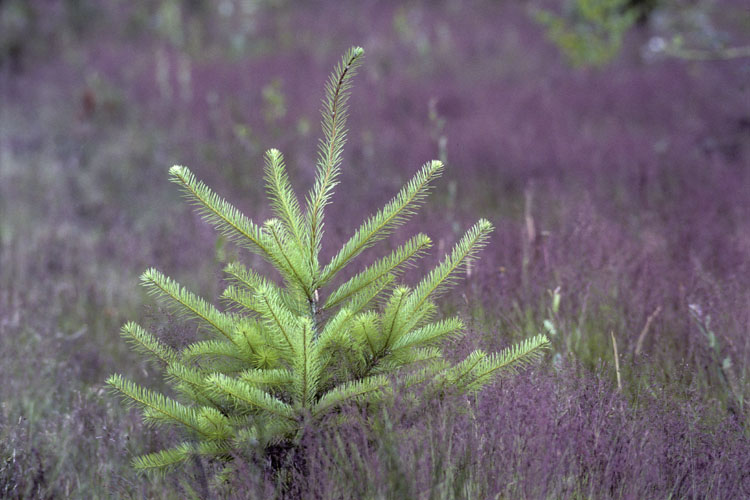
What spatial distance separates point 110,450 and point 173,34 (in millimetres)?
10127

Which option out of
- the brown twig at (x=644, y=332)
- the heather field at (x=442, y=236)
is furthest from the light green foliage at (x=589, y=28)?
the brown twig at (x=644, y=332)

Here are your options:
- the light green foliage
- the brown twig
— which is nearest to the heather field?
the brown twig

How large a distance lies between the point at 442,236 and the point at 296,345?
180cm

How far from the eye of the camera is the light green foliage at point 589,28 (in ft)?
20.9

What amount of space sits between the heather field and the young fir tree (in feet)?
0.29

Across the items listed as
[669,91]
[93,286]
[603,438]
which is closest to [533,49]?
[669,91]

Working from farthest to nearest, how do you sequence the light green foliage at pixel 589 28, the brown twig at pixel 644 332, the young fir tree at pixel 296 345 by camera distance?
1. the light green foliage at pixel 589 28
2. the brown twig at pixel 644 332
3. the young fir tree at pixel 296 345

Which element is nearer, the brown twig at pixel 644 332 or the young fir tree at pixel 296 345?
the young fir tree at pixel 296 345

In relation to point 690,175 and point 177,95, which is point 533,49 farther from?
point 690,175

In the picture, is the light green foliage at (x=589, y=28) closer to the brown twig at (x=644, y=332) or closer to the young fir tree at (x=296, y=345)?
the brown twig at (x=644, y=332)

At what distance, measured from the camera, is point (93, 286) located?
4.19 meters

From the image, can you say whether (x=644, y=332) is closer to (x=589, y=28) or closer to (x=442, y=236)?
(x=442, y=236)

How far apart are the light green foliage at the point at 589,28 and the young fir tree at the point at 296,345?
15.4ft

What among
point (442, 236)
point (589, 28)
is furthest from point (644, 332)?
point (589, 28)
